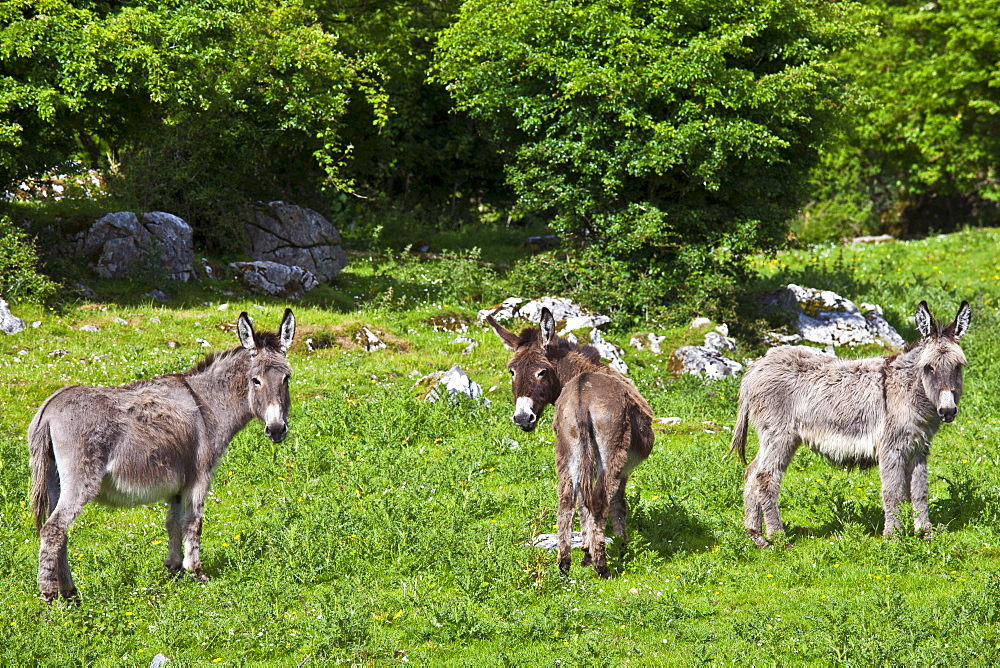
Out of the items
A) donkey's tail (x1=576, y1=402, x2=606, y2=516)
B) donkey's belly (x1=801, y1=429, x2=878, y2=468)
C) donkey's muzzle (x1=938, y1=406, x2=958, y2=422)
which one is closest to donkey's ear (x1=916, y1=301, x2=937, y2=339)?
donkey's muzzle (x1=938, y1=406, x2=958, y2=422)

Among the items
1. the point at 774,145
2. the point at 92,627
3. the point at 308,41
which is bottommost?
the point at 92,627

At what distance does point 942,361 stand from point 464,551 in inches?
214

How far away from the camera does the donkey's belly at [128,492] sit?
8367mm

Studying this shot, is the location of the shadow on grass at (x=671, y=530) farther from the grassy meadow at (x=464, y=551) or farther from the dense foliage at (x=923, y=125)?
the dense foliage at (x=923, y=125)

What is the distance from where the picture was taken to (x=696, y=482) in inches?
465

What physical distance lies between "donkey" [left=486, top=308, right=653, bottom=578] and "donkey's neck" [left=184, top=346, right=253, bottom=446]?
2621mm

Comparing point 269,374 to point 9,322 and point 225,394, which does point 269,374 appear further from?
point 9,322

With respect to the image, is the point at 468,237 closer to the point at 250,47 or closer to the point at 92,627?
the point at 250,47

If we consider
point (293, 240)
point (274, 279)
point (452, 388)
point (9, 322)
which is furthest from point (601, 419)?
point (293, 240)

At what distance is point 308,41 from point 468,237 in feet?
32.2

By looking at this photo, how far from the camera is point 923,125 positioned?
40062 mm

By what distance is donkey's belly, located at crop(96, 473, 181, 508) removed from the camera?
8367mm

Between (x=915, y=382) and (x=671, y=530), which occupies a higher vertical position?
(x=915, y=382)

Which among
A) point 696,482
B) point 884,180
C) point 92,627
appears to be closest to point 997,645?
point 696,482
